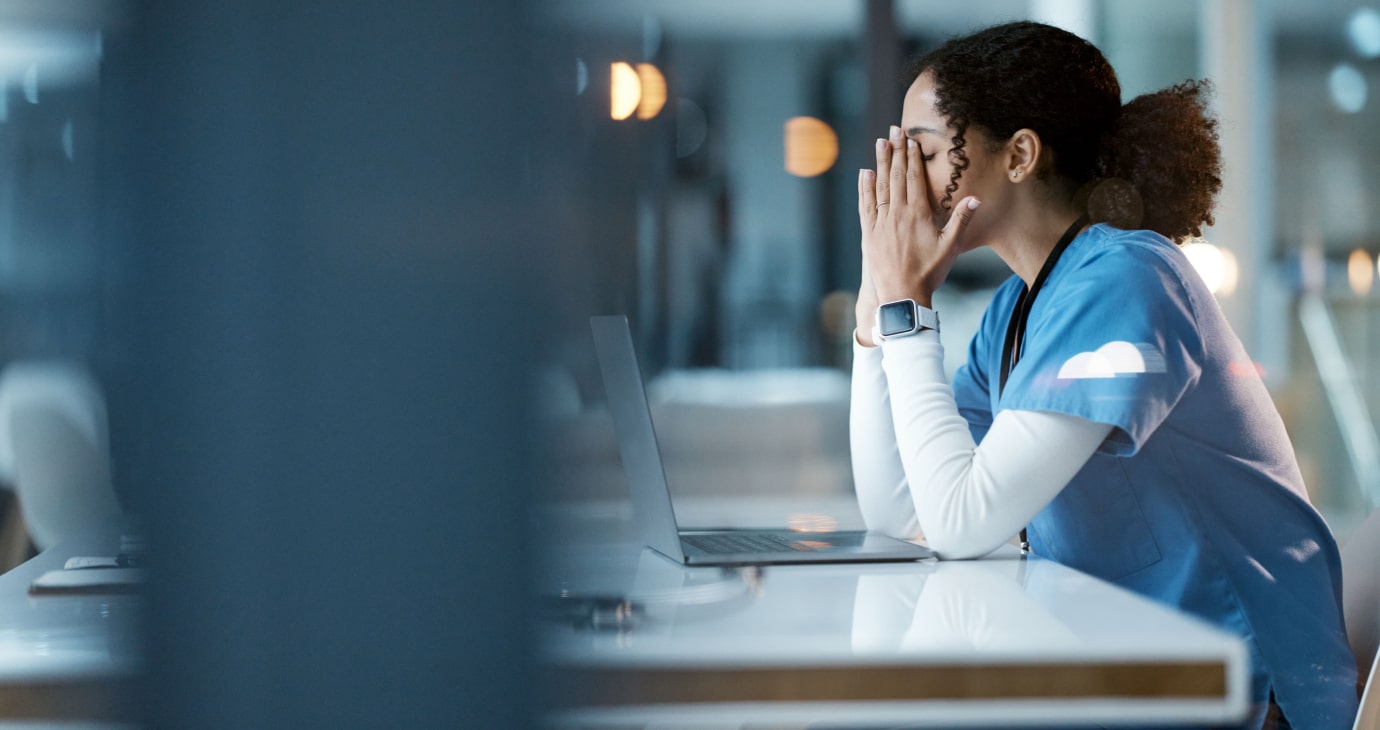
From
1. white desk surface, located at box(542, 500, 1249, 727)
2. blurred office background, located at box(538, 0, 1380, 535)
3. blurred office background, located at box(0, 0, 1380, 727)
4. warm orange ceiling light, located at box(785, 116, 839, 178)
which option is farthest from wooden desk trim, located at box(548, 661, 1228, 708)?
warm orange ceiling light, located at box(785, 116, 839, 178)

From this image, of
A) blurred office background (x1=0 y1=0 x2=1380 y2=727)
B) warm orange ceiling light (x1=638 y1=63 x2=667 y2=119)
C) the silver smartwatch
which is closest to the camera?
blurred office background (x1=0 y1=0 x2=1380 y2=727)

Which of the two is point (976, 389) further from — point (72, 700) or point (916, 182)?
point (72, 700)

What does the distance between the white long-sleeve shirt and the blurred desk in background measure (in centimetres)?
65

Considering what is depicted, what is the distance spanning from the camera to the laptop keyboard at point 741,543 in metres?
1.04

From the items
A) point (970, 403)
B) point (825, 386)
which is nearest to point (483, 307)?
point (970, 403)

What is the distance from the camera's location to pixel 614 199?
0.49 meters

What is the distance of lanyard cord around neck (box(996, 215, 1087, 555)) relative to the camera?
1168 mm

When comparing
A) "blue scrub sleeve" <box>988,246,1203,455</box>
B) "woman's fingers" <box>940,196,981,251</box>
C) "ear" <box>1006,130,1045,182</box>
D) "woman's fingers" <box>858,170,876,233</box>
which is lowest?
"blue scrub sleeve" <box>988,246,1203,455</box>

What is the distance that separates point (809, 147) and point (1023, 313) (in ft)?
13.8

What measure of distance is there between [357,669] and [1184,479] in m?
0.87

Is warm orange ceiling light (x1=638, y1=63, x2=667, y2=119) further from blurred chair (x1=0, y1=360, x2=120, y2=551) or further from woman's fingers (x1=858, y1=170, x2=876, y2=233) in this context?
blurred chair (x1=0, y1=360, x2=120, y2=551)

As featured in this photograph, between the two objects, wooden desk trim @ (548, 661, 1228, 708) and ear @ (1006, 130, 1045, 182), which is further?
ear @ (1006, 130, 1045, 182)

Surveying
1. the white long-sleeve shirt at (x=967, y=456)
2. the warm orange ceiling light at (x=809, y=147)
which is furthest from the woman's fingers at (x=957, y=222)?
the warm orange ceiling light at (x=809, y=147)

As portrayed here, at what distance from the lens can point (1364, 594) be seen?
3.39 feet
